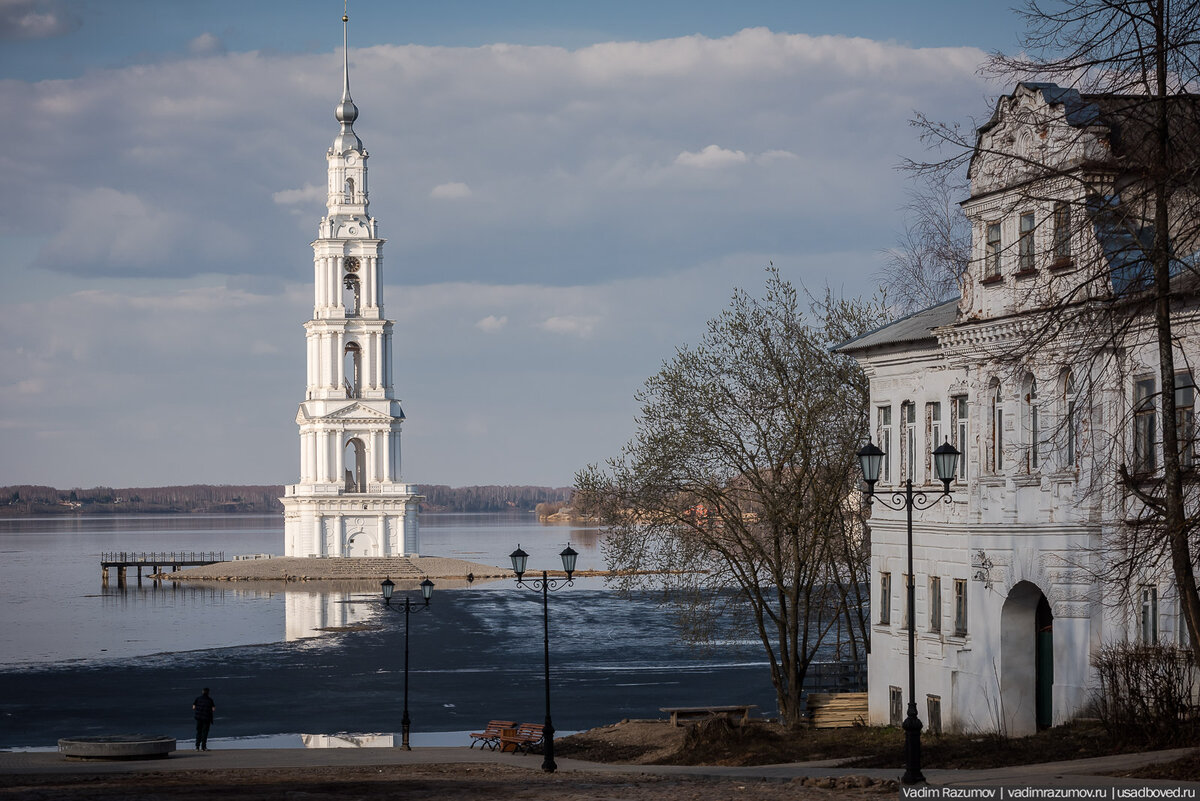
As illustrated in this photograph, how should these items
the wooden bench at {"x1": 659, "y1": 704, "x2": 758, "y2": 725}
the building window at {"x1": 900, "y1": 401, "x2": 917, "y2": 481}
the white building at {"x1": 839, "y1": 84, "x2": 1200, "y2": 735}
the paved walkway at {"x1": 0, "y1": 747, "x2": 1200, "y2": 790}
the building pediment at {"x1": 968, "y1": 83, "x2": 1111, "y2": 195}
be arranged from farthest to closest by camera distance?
the wooden bench at {"x1": 659, "y1": 704, "x2": 758, "y2": 725} < the building window at {"x1": 900, "y1": 401, "x2": 917, "y2": 481} < the building pediment at {"x1": 968, "y1": 83, "x2": 1111, "y2": 195} < the white building at {"x1": 839, "y1": 84, "x2": 1200, "y2": 735} < the paved walkway at {"x1": 0, "y1": 747, "x2": 1200, "y2": 790}

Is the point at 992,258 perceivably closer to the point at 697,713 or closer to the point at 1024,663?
the point at 1024,663

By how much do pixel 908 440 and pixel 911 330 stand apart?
101 inches

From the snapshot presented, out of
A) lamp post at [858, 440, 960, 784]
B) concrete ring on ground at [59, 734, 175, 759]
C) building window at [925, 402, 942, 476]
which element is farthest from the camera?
building window at [925, 402, 942, 476]

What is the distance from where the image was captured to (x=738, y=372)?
44.7 m

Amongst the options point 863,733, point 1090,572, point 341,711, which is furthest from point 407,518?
point 1090,572

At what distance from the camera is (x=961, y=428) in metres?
33.7

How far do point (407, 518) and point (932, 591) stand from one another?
10215cm

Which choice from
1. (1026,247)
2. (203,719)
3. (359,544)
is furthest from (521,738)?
(359,544)

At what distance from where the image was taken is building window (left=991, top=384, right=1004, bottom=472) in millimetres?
31344

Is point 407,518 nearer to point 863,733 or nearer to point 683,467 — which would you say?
point 683,467

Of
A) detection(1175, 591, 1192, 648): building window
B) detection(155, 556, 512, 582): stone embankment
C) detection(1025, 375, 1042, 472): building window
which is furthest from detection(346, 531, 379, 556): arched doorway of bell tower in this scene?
detection(1175, 591, 1192, 648): building window

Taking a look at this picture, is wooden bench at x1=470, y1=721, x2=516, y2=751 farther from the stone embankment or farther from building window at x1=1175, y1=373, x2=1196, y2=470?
the stone embankment

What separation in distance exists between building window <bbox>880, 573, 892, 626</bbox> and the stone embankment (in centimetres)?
9019

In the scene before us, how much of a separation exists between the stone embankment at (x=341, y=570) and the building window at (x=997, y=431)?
96.5m
